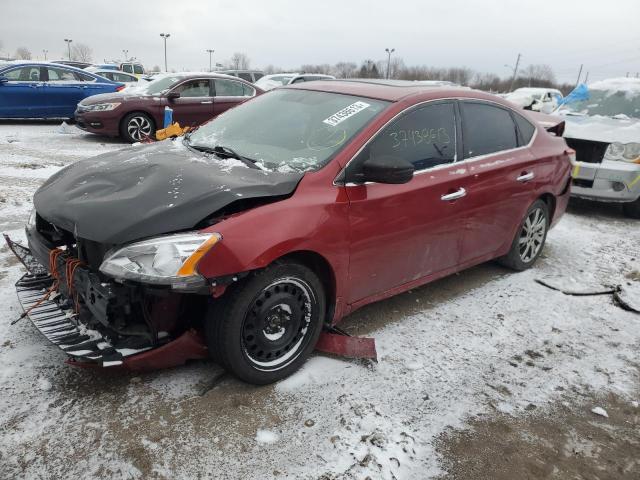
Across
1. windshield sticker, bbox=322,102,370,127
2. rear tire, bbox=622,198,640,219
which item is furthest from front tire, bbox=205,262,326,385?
rear tire, bbox=622,198,640,219

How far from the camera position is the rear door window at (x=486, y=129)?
3874 millimetres

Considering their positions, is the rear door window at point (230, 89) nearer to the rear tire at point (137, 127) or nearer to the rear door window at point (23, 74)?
the rear tire at point (137, 127)

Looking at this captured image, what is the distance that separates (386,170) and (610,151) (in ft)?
18.0

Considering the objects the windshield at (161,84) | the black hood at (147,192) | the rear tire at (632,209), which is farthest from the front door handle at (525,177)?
the windshield at (161,84)

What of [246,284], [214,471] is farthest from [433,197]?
[214,471]

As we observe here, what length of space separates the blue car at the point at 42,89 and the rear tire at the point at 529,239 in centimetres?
1120

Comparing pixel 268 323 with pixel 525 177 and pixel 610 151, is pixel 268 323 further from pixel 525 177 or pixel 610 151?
pixel 610 151

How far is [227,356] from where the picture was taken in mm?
2643

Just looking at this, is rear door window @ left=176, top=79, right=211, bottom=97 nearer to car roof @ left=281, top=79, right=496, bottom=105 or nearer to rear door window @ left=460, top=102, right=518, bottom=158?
car roof @ left=281, top=79, right=496, bottom=105

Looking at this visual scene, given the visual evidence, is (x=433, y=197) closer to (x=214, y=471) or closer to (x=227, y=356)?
(x=227, y=356)

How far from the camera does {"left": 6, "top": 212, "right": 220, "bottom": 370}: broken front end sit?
2.39 metres

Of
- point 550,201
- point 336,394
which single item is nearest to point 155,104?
point 550,201

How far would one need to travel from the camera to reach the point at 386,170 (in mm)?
2912

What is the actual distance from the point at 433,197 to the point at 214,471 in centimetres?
220
